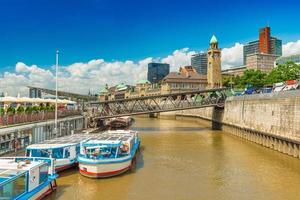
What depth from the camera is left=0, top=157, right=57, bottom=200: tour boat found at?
20.4m

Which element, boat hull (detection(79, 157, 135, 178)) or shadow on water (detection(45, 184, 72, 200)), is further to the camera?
boat hull (detection(79, 157, 135, 178))

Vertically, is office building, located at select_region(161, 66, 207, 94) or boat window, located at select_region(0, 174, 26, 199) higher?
office building, located at select_region(161, 66, 207, 94)

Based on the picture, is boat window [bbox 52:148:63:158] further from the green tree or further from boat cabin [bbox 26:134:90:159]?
the green tree

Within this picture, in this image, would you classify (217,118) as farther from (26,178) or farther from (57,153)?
(26,178)

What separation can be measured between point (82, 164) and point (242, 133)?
132 feet

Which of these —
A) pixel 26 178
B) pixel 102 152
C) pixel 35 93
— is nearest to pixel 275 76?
pixel 35 93

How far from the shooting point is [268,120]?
2007 inches

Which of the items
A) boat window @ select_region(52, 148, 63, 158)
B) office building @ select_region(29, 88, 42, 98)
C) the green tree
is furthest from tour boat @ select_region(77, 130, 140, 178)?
office building @ select_region(29, 88, 42, 98)

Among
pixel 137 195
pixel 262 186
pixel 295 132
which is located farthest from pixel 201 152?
pixel 137 195

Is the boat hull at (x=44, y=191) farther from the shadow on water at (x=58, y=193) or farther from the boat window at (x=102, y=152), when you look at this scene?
the boat window at (x=102, y=152)

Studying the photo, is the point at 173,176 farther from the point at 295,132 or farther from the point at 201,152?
the point at 295,132

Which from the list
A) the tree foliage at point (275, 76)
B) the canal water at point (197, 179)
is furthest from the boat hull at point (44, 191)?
the tree foliage at point (275, 76)

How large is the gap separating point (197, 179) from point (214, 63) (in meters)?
151

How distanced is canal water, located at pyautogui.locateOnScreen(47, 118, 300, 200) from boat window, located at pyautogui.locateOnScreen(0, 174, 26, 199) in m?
4.09
